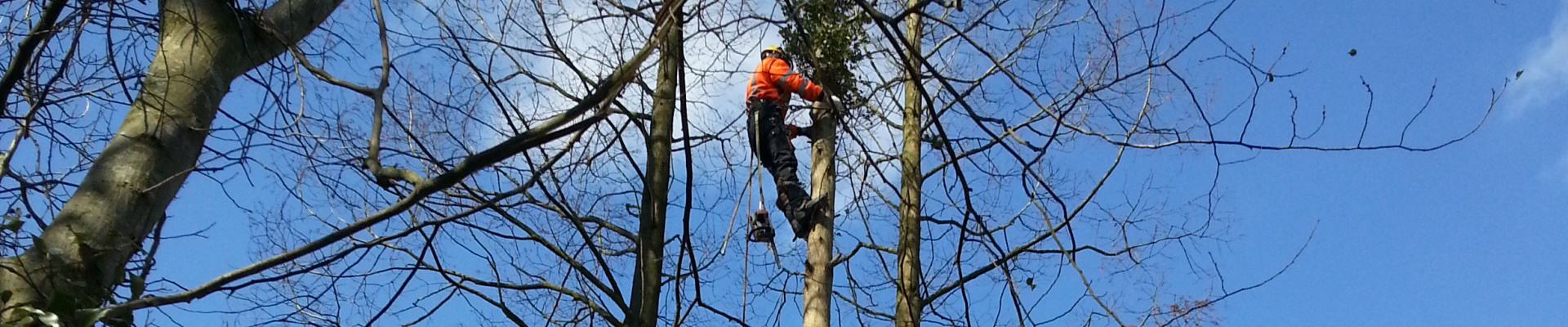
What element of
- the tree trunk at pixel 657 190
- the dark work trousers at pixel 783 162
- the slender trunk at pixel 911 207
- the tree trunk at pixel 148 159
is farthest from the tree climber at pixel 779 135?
the tree trunk at pixel 148 159

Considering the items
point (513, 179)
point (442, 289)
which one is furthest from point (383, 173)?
point (442, 289)

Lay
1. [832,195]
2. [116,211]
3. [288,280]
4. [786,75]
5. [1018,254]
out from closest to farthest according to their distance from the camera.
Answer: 1. [116,211]
2. [288,280]
3. [786,75]
4. [832,195]
5. [1018,254]

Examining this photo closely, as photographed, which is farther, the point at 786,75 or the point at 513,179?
the point at 786,75

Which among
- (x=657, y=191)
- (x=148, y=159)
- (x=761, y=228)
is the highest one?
(x=761, y=228)

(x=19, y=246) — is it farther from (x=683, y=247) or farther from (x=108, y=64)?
(x=683, y=247)

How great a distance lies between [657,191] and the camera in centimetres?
409

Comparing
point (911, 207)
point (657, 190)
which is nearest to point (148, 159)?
point (657, 190)

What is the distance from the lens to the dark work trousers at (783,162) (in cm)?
692

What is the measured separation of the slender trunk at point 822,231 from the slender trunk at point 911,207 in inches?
15.0

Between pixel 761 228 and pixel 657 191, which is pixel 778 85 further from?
pixel 657 191

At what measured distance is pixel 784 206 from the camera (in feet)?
23.3

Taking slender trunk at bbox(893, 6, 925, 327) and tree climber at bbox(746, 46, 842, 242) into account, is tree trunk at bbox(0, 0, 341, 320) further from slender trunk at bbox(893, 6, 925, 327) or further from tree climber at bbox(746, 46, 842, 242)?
slender trunk at bbox(893, 6, 925, 327)

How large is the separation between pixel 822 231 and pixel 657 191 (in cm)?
290

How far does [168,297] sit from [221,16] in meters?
0.84
